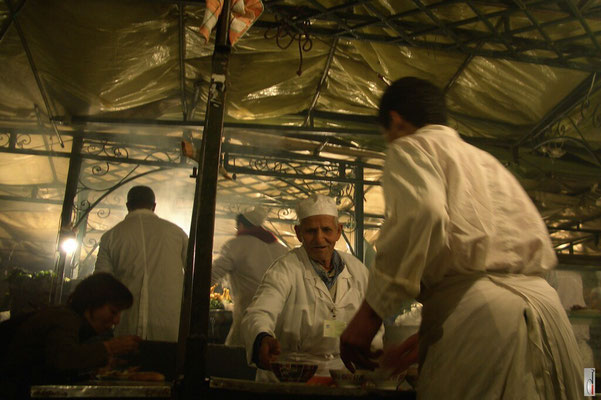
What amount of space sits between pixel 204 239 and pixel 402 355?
1.07 m

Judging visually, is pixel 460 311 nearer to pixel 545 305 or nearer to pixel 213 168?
pixel 545 305

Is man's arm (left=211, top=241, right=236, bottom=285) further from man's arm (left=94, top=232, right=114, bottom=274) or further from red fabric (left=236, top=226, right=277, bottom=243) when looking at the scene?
man's arm (left=94, top=232, right=114, bottom=274)

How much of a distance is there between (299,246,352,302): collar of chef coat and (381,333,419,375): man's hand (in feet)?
3.36

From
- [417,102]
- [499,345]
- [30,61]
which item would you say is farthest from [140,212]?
[499,345]

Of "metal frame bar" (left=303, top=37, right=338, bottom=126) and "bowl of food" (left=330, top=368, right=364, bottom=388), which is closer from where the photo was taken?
"bowl of food" (left=330, top=368, right=364, bottom=388)

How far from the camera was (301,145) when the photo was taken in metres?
8.62

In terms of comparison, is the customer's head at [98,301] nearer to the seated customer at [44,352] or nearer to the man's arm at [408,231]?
the seated customer at [44,352]

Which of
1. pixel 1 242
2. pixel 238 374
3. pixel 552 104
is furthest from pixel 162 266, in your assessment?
pixel 1 242

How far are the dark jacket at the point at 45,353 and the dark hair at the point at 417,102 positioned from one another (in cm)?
232

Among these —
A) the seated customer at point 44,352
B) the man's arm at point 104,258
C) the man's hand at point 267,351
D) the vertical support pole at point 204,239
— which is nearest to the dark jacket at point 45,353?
the seated customer at point 44,352

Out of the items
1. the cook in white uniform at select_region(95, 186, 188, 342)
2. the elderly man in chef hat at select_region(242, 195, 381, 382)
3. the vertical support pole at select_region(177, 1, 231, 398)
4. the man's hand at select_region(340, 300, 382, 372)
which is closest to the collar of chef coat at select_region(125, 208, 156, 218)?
the cook in white uniform at select_region(95, 186, 188, 342)

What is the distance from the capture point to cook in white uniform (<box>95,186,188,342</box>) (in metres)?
4.66

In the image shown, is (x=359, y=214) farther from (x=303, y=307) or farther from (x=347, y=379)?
(x=347, y=379)

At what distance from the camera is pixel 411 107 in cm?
203
